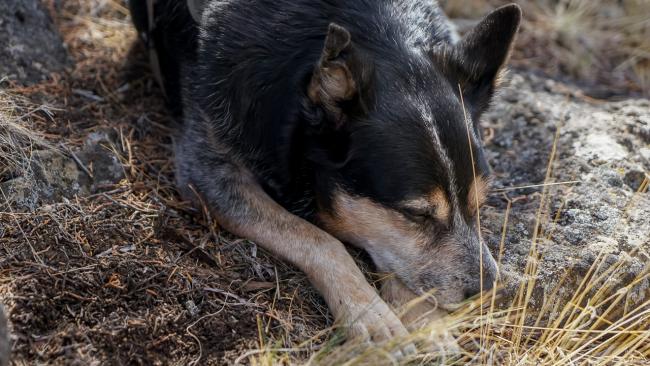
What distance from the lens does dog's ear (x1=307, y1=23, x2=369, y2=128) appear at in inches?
107

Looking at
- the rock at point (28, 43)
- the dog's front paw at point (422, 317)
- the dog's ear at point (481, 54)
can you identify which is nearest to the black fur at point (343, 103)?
the dog's ear at point (481, 54)

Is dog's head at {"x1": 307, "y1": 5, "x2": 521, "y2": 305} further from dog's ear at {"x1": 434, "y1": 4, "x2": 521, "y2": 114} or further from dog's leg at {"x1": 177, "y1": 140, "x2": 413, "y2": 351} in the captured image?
dog's leg at {"x1": 177, "y1": 140, "x2": 413, "y2": 351}

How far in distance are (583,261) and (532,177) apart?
70 centimetres

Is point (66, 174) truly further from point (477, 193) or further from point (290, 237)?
point (477, 193)

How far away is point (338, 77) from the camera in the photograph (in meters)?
2.85

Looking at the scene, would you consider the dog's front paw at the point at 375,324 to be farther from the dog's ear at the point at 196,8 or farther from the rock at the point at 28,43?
the rock at the point at 28,43

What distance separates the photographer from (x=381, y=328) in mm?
2840

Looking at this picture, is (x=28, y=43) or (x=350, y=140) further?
(x=28, y=43)

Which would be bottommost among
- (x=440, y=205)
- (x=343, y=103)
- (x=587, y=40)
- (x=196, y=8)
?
(x=587, y=40)

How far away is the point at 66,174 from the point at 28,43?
3.60 ft

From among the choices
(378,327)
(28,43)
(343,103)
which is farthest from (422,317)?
(28,43)

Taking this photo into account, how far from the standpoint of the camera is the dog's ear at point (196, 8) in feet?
11.8

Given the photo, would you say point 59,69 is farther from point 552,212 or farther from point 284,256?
point 552,212

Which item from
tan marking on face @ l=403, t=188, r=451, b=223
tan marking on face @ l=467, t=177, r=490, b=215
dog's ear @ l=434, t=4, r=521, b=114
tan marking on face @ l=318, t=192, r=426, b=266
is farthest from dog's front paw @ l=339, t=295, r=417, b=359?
dog's ear @ l=434, t=4, r=521, b=114
